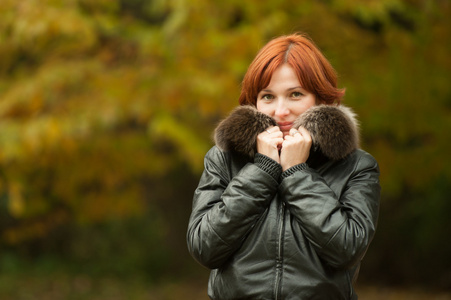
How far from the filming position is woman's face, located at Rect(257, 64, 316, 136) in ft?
7.04

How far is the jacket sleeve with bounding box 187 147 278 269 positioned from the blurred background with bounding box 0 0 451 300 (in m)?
2.38

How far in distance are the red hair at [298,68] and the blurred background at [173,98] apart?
6.46ft

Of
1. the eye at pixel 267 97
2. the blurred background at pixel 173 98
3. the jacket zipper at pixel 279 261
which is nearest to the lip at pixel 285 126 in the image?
the eye at pixel 267 97

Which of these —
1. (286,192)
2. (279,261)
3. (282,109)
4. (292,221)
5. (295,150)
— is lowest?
(279,261)

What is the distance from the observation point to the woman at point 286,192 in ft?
6.30

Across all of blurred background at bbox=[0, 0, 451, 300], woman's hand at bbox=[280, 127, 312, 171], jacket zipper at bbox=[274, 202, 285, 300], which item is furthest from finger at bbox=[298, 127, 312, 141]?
blurred background at bbox=[0, 0, 451, 300]

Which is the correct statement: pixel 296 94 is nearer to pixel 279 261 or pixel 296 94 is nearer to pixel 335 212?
Result: pixel 335 212

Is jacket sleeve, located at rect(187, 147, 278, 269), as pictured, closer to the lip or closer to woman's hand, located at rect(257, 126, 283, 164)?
woman's hand, located at rect(257, 126, 283, 164)

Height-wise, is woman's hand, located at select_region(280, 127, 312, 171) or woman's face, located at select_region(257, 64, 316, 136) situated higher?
woman's face, located at select_region(257, 64, 316, 136)

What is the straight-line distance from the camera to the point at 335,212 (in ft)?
6.28

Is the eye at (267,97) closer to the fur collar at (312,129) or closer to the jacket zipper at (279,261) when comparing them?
the fur collar at (312,129)

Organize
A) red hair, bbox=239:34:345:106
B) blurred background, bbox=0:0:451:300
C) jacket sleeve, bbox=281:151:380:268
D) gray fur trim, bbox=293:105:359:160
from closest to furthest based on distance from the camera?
1. jacket sleeve, bbox=281:151:380:268
2. gray fur trim, bbox=293:105:359:160
3. red hair, bbox=239:34:345:106
4. blurred background, bbox=0:0:451:300

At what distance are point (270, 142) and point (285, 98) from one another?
0.73 feet

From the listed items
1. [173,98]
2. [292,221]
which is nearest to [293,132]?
[292,221]
